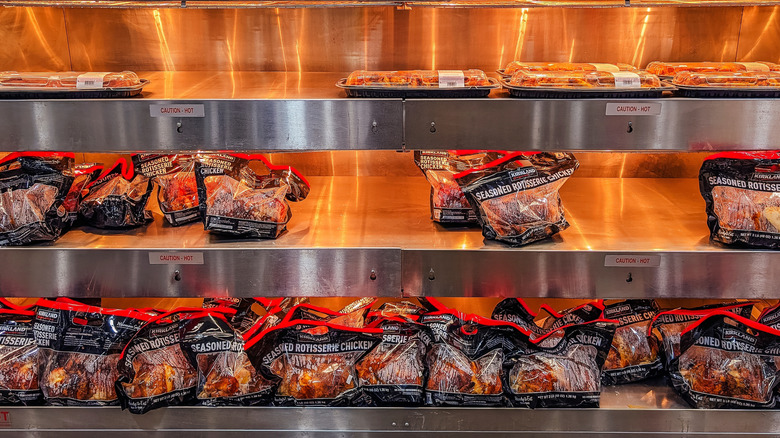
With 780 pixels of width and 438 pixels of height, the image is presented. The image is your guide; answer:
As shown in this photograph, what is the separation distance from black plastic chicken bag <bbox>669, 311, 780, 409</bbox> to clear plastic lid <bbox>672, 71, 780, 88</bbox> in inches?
24.1

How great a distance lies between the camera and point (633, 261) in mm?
1741

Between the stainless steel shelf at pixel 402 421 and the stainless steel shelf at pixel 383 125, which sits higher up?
the stainless steel shelf at pixel 383 125

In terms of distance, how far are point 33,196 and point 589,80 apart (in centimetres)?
148

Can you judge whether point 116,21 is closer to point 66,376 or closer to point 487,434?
point 66,376

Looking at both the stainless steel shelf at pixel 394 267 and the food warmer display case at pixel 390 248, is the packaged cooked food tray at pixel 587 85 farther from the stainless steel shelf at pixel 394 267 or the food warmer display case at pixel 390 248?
the stainless steel shelf at pixel 394 267

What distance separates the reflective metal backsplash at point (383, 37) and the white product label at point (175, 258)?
2.43 ft

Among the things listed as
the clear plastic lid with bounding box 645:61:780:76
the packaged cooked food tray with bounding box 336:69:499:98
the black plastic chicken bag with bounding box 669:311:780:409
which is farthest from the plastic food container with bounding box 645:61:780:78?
the black plastic chicken bag with bounding box 669:311:780:409

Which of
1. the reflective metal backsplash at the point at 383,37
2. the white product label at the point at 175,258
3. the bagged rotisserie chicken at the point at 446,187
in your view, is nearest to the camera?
the white product label at the point at 175,258

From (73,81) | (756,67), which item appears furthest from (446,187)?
(73,81)

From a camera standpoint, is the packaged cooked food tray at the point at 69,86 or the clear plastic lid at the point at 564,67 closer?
the packaged cooked food tray at the point at 69,86

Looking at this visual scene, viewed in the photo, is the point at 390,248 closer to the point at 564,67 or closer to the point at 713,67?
the point at 564,67

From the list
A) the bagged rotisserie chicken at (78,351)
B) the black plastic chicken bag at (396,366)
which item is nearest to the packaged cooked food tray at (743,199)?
the black plastic chicken bag at (396,366)

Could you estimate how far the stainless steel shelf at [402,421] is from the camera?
183cm

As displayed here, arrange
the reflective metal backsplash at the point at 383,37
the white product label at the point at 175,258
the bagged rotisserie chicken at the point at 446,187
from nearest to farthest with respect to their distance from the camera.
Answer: the white product label at the point at 175,258, the bagged rotisserie chicken at the point at 446,187, the reflective metal backsplash at the point at 383,37
